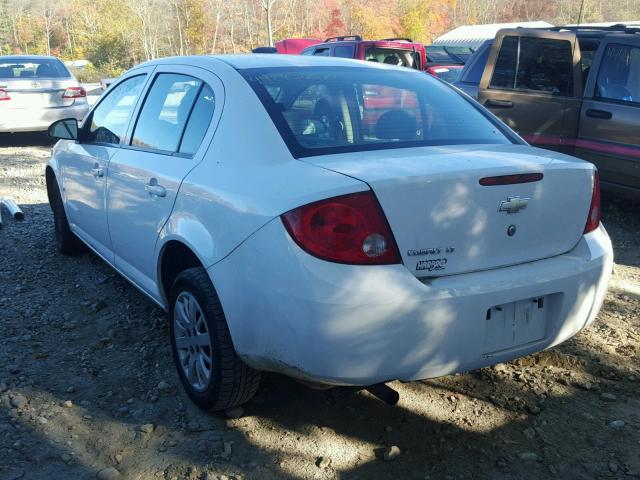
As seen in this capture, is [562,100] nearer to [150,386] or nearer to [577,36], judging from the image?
[577,36]

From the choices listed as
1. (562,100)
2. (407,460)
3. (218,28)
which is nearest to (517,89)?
(562,100)

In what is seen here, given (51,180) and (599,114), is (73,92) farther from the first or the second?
(599,114)

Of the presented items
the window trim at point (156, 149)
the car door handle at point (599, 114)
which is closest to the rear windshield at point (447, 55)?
the car door handle at point (599, 114)

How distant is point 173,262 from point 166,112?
84 centimetres

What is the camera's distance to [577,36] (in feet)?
21.5

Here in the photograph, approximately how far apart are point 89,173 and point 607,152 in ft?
15.1

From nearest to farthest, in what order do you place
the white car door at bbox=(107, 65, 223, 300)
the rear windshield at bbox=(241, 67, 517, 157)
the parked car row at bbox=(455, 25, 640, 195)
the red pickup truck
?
the rear windshield at bbox=(241, 67, 517, 157) → the white car door at bbox=(107, 65, 223, 300) → the parked car row at bbox=(455, 25, 640, 195) → the red pickup truck

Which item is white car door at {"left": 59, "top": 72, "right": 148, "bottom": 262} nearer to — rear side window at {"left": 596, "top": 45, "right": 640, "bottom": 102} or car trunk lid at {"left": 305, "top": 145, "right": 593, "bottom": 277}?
car trunk lid at {"left": 305, "top": 145, "right": 593, "bottom": 277}

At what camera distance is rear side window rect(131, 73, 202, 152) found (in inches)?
130

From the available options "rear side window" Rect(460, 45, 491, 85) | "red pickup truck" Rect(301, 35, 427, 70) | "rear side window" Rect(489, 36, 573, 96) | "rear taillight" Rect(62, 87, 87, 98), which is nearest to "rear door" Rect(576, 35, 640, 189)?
"rear side window" Rect(489, 36, 573, 96)

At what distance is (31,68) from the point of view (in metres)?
11.6

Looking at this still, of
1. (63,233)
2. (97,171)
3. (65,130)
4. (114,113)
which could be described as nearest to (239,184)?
(97,171)

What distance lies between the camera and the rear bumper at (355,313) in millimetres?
2297

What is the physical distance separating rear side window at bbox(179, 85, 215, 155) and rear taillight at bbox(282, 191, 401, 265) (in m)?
0.95
